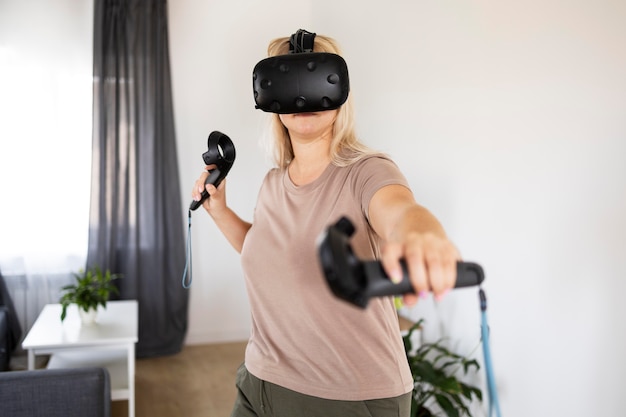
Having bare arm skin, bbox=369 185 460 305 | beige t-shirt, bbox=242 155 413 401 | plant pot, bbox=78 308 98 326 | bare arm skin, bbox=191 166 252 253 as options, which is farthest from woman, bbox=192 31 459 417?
plant pot, bbox=78 308 98 326

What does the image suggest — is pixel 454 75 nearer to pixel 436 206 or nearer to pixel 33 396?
pixel 436 206

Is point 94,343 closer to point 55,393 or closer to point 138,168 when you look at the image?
point 55,393

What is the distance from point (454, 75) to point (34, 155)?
8.74ft

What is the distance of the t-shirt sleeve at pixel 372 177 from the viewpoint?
116cm

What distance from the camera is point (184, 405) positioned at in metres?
3.75

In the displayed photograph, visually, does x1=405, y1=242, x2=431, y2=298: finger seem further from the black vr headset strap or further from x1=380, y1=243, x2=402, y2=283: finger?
the black vr headset strap

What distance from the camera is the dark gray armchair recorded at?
2227mm

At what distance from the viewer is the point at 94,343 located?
334 centimetres

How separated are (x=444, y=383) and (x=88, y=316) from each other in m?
1.84

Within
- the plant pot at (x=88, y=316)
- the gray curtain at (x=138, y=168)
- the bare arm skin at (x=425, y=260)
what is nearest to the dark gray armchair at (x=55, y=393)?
the plant pot at (x=88, y=316)

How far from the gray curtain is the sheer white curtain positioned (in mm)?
106

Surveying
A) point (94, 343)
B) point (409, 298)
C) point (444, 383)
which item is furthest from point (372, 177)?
point (94, 343)

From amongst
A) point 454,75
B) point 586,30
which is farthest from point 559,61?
point 454,75

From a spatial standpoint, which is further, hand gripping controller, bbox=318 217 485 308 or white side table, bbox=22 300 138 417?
white side table, bbox=22 300 138 417
